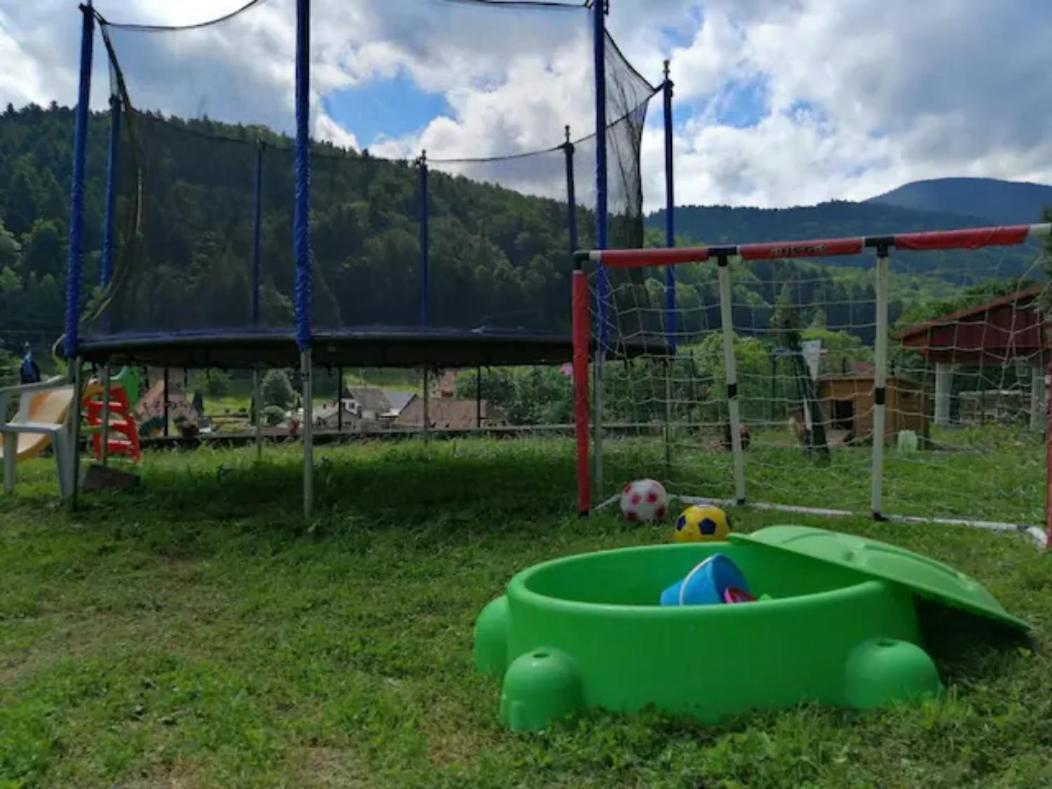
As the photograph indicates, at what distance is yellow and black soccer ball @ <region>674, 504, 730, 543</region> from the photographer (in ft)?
16.8

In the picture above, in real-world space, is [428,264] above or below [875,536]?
above

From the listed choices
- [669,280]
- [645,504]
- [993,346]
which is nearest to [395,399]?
[993,346]

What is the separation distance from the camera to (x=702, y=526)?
5.16 metres

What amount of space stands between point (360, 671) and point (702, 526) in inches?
92.1

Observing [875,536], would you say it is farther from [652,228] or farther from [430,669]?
[652,228]

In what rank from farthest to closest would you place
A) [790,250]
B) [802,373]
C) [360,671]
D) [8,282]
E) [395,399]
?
[8,282]
[395,399]
[802,373]
[790,250]
[360,671]

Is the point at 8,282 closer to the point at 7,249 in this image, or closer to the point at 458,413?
→ the point at 7,249

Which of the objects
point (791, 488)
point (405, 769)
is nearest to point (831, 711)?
point (405, 769)

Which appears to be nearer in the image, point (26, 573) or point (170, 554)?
point (26, 573)

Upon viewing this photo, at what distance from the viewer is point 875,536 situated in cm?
553

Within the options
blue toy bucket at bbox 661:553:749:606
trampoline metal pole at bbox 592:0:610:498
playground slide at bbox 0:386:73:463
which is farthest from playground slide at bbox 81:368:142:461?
blue toy bucket at bbox 661:553:749:606

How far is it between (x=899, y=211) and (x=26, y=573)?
19506 cm

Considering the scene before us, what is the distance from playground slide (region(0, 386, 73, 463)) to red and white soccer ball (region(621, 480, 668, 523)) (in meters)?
5.51

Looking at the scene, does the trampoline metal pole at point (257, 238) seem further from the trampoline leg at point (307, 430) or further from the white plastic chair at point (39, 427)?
the white plastic chair at point (39, 427)
